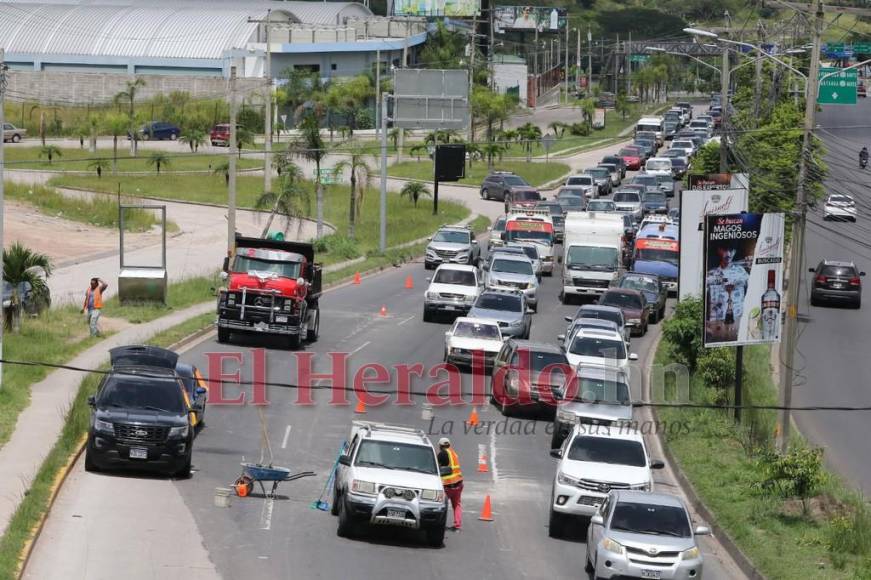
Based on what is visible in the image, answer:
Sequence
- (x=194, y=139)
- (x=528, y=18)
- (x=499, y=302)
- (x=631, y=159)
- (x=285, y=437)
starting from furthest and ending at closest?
(x=528, y=18) < (x=194, y=139) < (x=631, y=159) < (x=499, y=302) < (x=285, y=437)

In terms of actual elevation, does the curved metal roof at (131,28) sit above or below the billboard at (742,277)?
above

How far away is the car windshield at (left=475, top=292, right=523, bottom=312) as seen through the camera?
131ft

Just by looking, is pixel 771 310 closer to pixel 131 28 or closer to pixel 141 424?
pixel 141 424

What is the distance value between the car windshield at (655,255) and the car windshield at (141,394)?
1128 inches

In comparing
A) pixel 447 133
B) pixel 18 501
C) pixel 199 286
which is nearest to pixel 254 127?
pixel 447 133

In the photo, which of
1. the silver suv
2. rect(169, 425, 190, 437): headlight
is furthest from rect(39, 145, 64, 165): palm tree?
rect(169, 425, 190, 437): headlight

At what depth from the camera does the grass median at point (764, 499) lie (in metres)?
22.2

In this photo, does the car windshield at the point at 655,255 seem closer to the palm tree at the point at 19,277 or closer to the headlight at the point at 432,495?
the palm tree at the point at 19,277

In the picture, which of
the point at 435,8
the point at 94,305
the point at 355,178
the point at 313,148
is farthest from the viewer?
the point at 435,8

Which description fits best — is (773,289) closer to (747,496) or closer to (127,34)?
(747,496)

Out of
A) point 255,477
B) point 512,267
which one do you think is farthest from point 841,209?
point 255,477

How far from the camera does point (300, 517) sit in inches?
917

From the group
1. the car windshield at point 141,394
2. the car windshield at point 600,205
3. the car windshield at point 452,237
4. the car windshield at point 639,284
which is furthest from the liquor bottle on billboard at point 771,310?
the car windshield at point 600,205

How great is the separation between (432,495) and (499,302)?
18509mm
